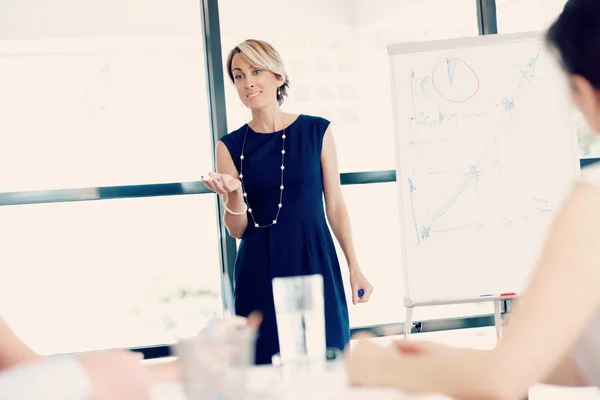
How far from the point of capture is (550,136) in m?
2.88

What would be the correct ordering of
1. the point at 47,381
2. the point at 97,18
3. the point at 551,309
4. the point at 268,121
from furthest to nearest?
the point at 97,18 < the point at 268,121 < the point at 551,309 < the point at 47,381

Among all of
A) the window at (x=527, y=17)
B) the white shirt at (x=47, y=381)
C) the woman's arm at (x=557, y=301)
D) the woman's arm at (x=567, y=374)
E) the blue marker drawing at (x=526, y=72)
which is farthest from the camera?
the window at (x=527, y=17)

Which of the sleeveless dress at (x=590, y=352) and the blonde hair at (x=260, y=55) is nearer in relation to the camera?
the sleeveless dress at (x=590, y=352)

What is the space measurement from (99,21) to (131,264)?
1.24 metres

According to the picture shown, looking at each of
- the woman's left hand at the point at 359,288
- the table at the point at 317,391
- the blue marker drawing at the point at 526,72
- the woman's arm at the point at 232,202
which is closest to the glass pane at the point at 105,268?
the woman's arm at the point at 232,202

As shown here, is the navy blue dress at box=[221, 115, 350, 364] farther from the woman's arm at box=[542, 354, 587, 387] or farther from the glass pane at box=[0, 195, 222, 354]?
the woman's arm at box=[542, 354, 587, 387]

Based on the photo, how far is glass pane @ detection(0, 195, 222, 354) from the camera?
3.40m

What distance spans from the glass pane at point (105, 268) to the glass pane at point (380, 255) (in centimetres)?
78

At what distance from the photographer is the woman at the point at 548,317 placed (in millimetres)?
850

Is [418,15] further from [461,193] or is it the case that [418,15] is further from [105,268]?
[105,268]

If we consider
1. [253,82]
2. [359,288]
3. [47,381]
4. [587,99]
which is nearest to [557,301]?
[587,99]

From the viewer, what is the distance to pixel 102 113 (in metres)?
3.45

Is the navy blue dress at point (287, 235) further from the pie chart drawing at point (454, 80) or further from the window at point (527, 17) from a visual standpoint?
the window at point (527, 17)

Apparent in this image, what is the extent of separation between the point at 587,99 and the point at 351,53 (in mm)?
2769
